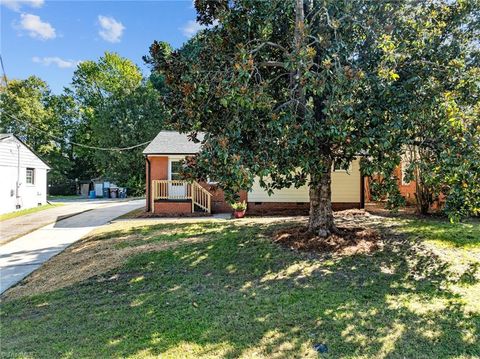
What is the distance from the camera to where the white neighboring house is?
17.2 meters

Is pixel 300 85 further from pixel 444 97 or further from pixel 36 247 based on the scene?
pixel 36 247

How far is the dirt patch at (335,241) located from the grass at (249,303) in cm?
31

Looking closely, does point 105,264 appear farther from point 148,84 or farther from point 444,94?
point 148,84

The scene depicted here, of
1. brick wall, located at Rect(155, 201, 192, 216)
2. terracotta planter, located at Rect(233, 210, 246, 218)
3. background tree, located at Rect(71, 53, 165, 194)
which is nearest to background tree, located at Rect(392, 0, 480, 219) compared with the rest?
terracotta planter, located at Rect(233, 210, 246, 218)

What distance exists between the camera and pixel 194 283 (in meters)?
5.56

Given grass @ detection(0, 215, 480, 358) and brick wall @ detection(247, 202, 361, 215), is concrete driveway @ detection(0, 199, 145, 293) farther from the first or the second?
brick wall @ detection(247, 202, 361, 215)

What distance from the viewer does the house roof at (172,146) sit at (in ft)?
47.3

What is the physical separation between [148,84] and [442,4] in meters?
33.5

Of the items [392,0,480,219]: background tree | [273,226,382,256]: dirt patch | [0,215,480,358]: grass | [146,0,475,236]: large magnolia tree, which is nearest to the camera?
[0,215,480,358]: grass

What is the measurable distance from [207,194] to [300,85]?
9.32 metres

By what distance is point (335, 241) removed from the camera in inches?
278

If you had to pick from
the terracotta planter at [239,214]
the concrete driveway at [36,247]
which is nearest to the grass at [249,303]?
the concrete driveway at [36,247]

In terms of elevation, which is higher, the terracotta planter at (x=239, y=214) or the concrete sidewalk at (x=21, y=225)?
the terracotta planter at (x=239, y=214)

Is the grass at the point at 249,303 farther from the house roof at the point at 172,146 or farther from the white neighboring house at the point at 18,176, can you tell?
the white neighboring house at the point at 18,176
